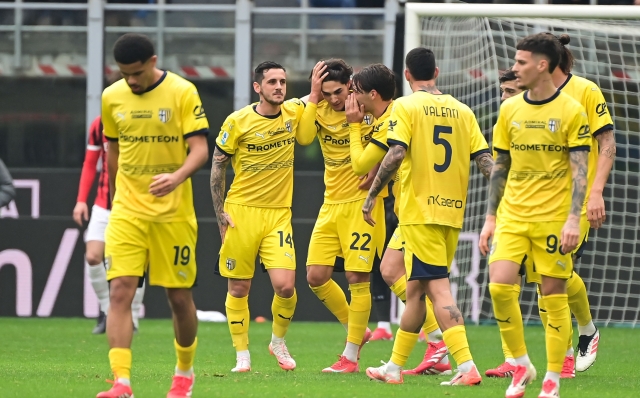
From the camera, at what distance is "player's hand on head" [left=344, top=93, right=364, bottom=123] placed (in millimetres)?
8008

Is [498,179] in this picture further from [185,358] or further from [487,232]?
[185,358]

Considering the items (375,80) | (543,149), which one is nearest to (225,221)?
(375,80)

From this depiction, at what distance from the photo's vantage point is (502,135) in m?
6.76

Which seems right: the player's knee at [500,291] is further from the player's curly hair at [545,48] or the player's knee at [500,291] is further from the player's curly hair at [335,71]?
the player's curly hair at [335,71]

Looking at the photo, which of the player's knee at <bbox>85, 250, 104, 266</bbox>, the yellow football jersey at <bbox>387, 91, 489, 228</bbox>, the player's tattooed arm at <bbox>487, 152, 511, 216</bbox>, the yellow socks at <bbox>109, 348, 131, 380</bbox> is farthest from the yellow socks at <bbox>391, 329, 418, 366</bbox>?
the player's knee at <bbox>85, 250, 104, 266</bbox>

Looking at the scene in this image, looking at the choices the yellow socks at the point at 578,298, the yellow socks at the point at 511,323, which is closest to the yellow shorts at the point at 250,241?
the yellow socks at the point at 578,298

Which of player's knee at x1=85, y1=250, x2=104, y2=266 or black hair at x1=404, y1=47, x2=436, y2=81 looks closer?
black hair at x1=404, y1=47, x2=436, y2=81

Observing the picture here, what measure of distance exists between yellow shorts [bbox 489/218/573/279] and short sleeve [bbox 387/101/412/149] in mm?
954

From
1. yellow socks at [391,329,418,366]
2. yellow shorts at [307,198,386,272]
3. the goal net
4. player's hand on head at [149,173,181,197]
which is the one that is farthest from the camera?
the goal net

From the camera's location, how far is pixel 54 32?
14883 mm

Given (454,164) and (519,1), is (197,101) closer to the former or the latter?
(454,164)

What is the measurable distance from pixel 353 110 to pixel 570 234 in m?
2.18

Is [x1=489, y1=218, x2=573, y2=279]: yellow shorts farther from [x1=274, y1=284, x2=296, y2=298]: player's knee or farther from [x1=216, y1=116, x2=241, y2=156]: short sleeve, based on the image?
[x1=216, y1=116, x2=241, y2=156]: short sleeve

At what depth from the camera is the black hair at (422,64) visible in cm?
754
